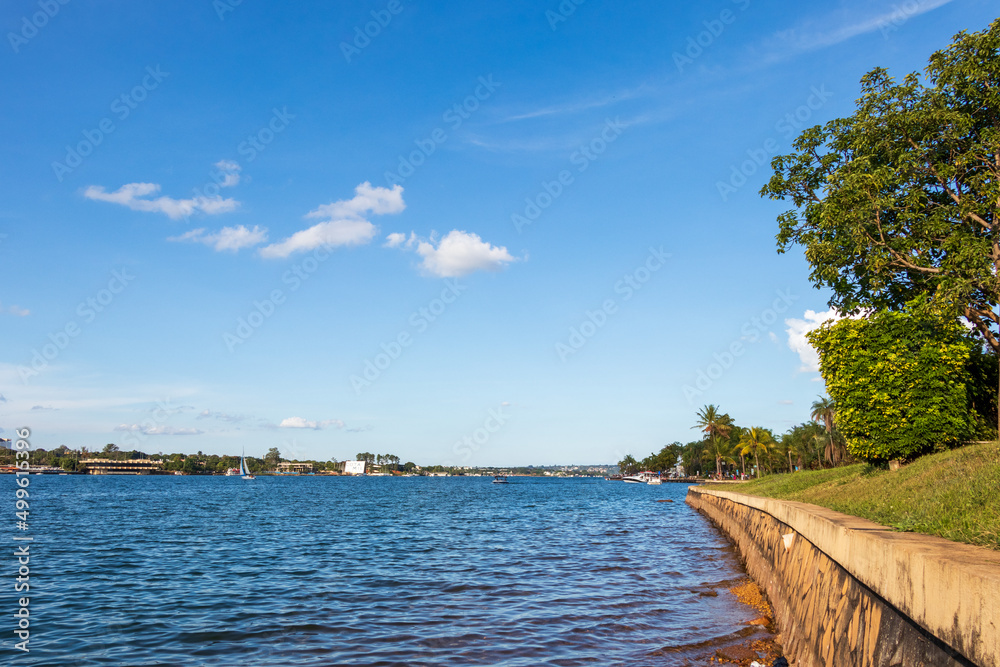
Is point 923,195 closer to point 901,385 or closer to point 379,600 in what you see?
point 901,385

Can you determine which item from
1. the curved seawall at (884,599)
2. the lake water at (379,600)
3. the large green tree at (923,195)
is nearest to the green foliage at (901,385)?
the large green tree at (923,195)

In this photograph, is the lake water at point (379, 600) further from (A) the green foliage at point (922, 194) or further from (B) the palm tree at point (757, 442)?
(B) the palm tree at point (757, 442)

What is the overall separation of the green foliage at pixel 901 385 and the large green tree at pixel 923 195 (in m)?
1.33

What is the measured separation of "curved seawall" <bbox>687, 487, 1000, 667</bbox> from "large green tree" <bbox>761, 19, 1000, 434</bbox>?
13.4 m

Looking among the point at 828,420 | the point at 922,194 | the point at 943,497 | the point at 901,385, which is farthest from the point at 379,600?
the point at 828,420

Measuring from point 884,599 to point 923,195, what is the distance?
2145 centimetres

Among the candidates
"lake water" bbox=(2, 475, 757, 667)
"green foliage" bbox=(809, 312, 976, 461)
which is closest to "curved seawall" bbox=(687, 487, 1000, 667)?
"lake water" bbox=(2, 475, 757, 667)

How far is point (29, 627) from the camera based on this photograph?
14.5 metres

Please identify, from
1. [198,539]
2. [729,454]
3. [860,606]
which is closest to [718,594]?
[860,606]

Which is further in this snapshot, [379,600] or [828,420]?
[828,420]

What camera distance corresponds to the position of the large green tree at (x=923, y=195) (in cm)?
2162

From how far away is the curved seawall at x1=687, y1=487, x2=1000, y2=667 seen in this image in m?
4.99

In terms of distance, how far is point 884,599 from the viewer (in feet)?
22.5

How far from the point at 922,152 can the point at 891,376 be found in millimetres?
8970
